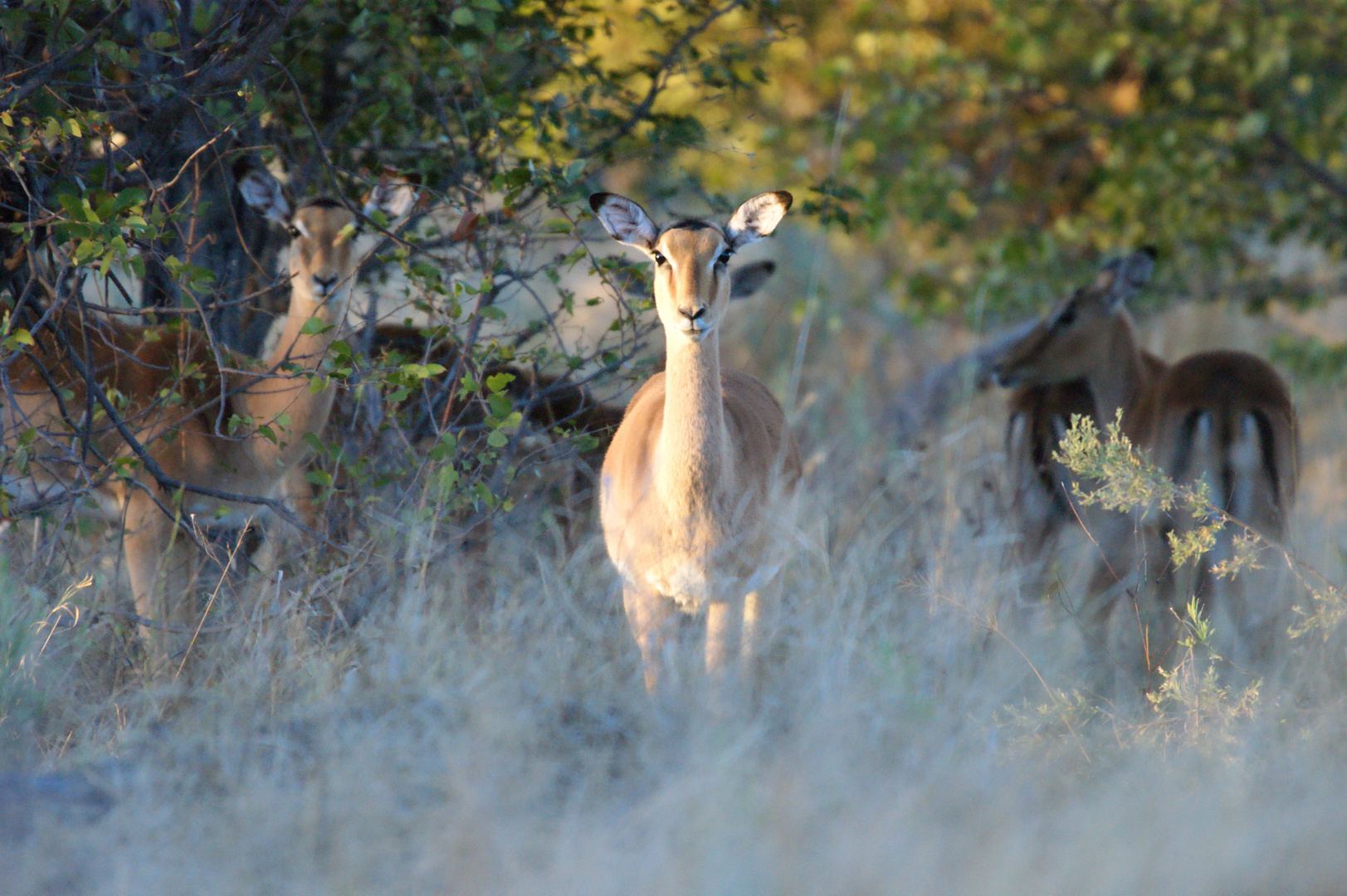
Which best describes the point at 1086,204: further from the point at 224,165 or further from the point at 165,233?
the point at 165,233

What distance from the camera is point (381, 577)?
463 centimetres

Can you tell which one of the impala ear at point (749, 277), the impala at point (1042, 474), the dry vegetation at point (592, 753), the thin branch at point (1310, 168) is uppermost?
the thin branch at point (1310, 168)

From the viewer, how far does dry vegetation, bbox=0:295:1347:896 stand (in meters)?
2.71

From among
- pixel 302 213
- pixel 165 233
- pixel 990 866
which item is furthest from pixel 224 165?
pixel 990 866

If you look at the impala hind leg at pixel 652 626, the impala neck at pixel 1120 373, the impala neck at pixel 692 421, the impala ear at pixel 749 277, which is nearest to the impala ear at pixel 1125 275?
the impala neck at pixel 1120 373

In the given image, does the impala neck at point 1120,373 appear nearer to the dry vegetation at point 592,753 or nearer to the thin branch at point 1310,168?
the thin branch at point 1310,168

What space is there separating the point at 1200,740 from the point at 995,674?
0.67m

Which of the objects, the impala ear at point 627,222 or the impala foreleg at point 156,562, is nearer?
the impala ear at point 627,222

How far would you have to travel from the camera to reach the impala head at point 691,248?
4.04 metres

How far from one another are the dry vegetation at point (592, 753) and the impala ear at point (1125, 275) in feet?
9.07

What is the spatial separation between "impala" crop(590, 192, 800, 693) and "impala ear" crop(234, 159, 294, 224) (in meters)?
1.37

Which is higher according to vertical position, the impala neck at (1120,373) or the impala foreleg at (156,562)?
the impala neck at (1120,373)

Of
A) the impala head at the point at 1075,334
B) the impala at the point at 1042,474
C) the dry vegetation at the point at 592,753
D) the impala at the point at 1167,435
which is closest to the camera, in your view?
the dry vegetation at the point at 592,753

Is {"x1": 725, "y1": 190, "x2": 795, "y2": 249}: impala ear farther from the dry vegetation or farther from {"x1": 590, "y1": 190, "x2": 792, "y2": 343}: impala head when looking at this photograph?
the dry vegetation
